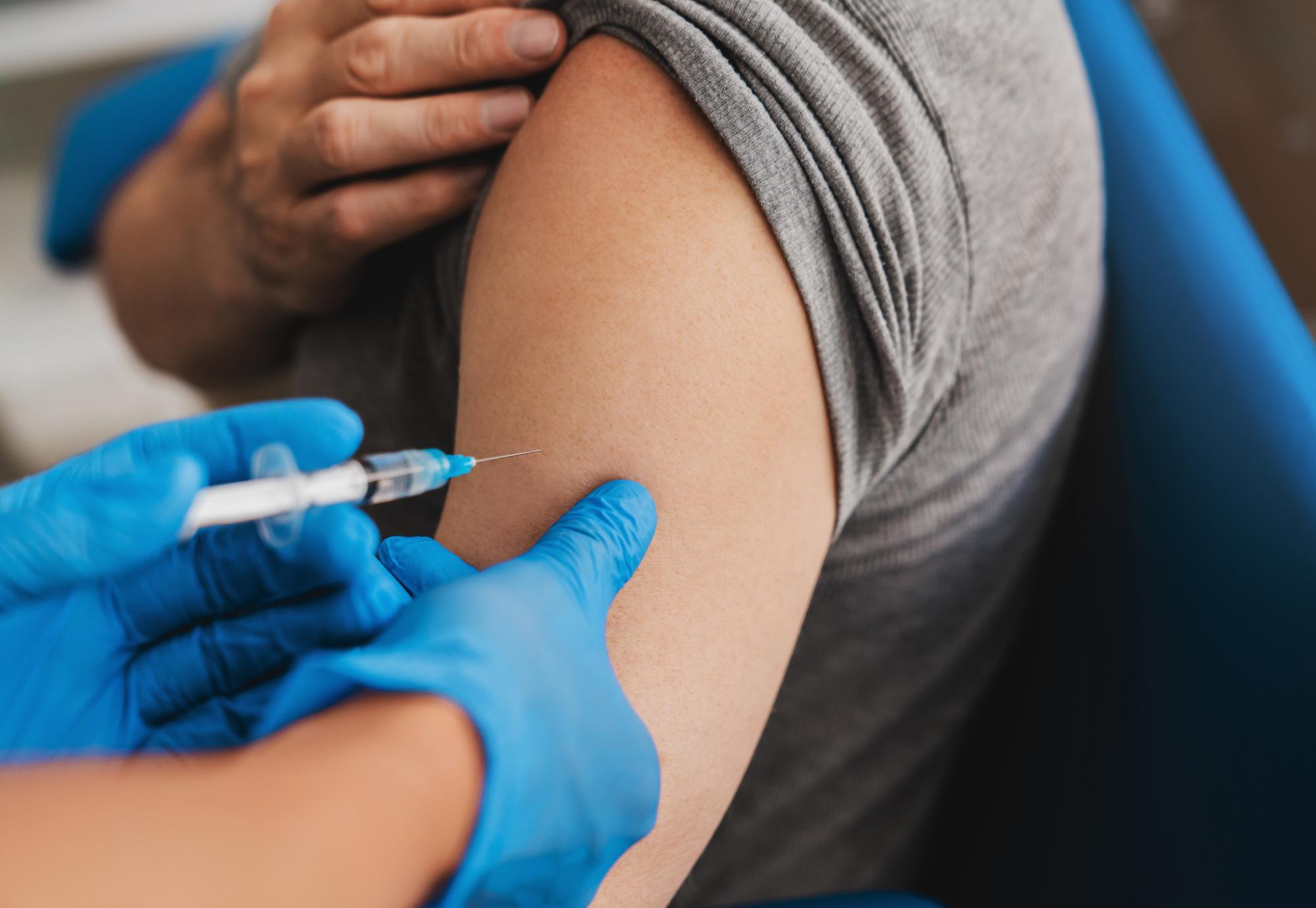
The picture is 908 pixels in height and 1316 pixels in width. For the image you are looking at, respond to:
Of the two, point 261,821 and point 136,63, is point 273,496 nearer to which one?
point 261,821

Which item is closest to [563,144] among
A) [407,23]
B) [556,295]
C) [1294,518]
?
[556,295]

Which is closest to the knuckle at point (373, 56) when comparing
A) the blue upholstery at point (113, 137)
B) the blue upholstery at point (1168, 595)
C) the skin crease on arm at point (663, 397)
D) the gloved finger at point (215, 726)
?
the skin crease on arm at point (663, 397)

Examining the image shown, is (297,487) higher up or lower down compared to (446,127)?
lower down

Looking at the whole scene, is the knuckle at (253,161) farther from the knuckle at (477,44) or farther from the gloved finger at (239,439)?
the gloved finger at (239,439)

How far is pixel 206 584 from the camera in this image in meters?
0.59

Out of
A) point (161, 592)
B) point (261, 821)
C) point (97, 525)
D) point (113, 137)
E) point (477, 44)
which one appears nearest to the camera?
point (261, 821)

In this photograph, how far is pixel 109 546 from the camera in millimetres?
488

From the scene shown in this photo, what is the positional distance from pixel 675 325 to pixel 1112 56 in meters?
0.80

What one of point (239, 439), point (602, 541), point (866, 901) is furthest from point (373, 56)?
point (866, 901)

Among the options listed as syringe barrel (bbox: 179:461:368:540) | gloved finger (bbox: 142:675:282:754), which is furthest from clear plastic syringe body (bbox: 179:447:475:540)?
gloved finger (bbox: 142:675:282:754)

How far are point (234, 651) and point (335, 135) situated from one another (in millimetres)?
450

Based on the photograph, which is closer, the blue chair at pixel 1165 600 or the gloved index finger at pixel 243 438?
the gloved index finger at pixel 243 438

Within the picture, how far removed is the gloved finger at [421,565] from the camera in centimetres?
60

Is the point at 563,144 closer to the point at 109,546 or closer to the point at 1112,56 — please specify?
the point at 109,546
